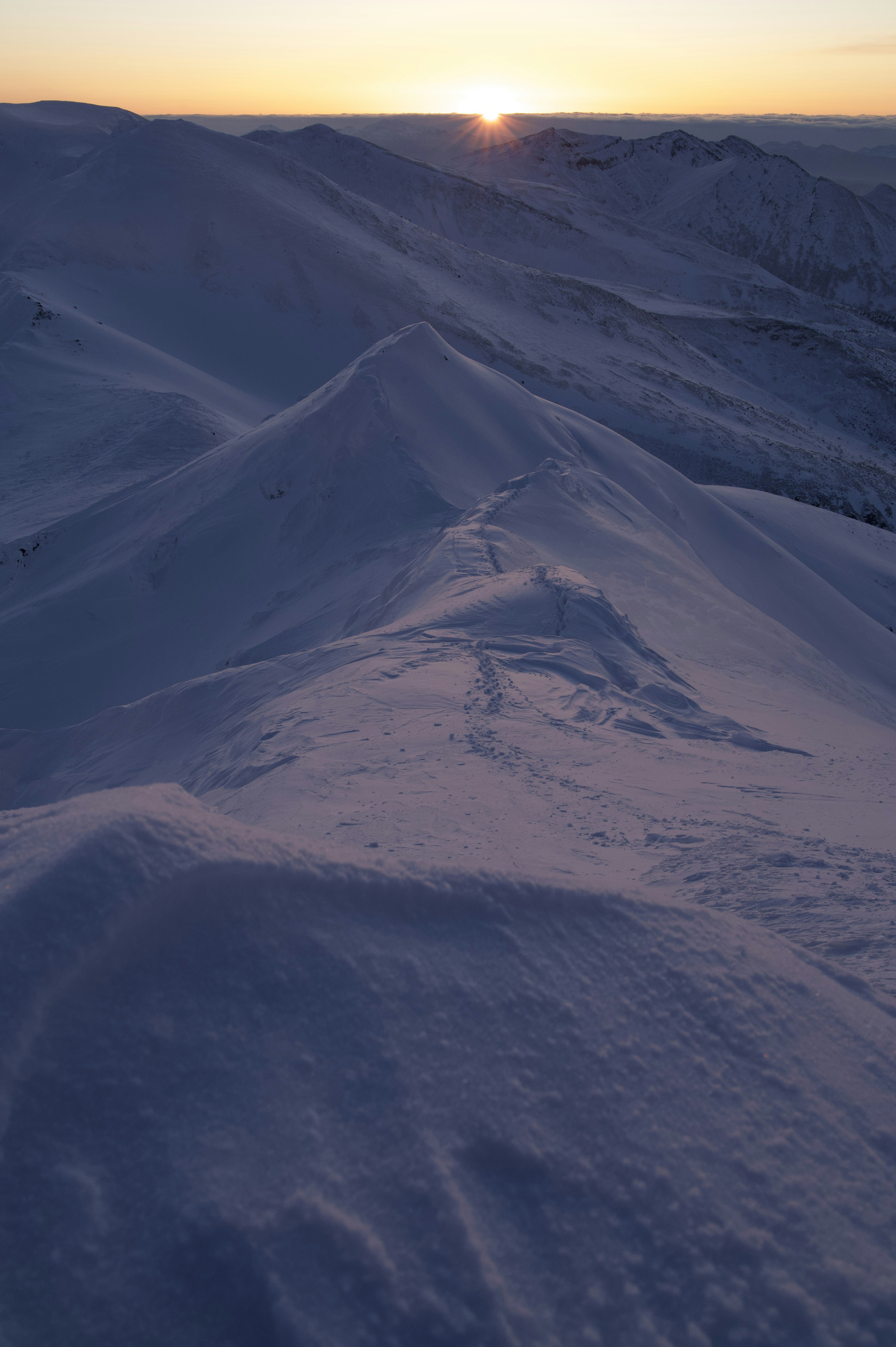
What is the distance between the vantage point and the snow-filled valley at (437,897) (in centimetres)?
169

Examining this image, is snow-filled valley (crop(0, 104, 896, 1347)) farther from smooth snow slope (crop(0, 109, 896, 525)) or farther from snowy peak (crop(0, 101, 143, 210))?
snowy peak (crop(0, 101, 143, 210))

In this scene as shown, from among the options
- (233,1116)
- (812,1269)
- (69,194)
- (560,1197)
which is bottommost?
(812,1269)

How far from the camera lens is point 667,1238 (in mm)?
1774

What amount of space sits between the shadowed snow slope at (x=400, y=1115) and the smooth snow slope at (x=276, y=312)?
1548cm

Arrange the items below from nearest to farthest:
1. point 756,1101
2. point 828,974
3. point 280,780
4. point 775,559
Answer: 1. point 756,1101
2. point 828,974
3. point 280,780
4. point 775,559

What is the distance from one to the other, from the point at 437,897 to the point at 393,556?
285 inches

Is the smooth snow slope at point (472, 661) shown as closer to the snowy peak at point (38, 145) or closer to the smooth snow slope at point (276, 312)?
the smooth snow slope at point (276, 312)

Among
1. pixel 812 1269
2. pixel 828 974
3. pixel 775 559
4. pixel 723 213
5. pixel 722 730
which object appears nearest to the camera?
pixel 812 1269

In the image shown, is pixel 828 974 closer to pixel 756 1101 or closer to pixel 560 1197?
pixel 756 1101

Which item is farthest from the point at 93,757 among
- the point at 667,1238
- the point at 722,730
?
the point at 667,1238

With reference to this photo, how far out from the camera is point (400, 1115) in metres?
1.89

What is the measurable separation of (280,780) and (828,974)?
2.58 metres

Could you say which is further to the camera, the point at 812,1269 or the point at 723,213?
the point at 723,213

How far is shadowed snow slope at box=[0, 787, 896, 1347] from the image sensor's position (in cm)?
163
